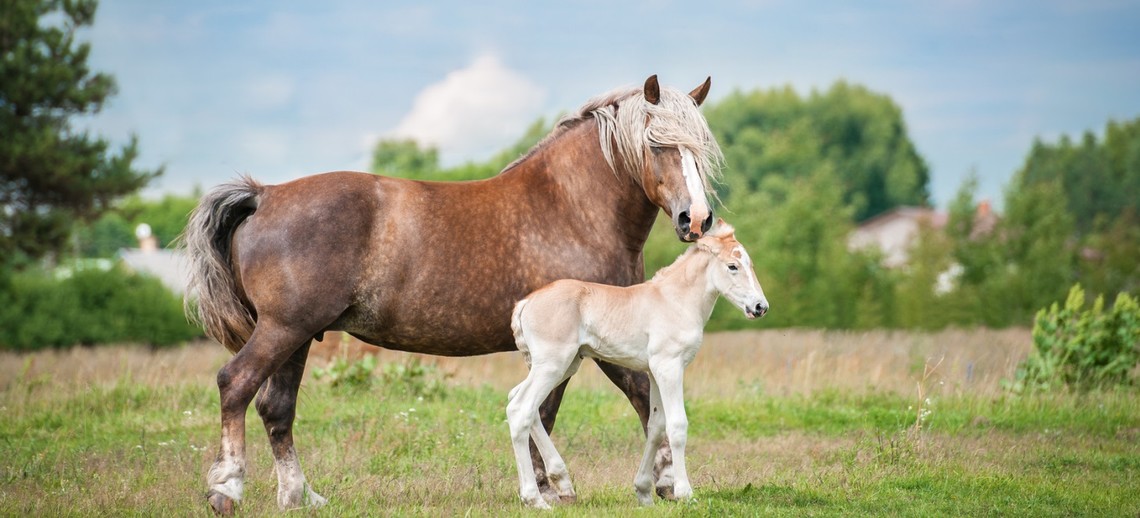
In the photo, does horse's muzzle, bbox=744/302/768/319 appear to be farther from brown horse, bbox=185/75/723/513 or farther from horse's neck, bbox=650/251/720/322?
brown horse, bbox=185/75/723/513

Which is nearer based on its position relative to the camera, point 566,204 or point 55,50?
point 566,204

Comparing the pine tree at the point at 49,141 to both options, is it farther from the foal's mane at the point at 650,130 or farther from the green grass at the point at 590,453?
the foal's mane at the point at 650,130

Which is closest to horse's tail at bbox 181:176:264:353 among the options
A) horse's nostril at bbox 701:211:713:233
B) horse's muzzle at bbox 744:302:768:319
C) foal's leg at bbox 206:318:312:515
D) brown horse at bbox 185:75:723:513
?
brown horse at bbox 185:75:723:513

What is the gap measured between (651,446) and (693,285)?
98cm

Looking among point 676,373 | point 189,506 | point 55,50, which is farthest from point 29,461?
point 55,50

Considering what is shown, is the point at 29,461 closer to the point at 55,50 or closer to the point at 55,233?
the point at 55,233

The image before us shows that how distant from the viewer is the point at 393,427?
932 cm

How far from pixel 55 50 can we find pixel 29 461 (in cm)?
2340

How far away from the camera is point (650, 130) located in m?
6.17

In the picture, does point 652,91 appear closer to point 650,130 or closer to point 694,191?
point 650,130

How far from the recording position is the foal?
5.73 metres

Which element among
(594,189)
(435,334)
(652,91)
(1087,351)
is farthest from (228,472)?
(1087,351)

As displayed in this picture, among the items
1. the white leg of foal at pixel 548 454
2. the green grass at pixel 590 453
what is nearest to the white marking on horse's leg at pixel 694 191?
the white leg of foal at pixel 548 454

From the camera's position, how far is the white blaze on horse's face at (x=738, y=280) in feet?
18.3
